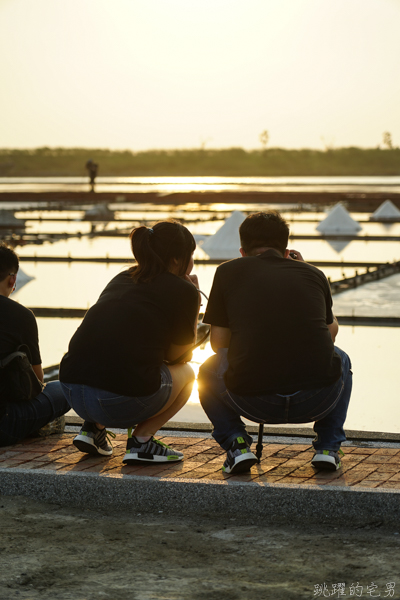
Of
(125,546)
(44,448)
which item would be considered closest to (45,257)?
(44,448)

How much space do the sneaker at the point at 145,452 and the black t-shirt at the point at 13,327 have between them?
529 mm

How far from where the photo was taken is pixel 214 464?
3.05m

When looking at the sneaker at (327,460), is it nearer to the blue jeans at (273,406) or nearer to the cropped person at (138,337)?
the blue jeans at (273,406)

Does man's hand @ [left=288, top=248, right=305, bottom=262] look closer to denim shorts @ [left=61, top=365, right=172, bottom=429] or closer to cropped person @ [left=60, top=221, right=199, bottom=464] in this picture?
cropped person @ [left=60, top=221, right=199, bottom=464]

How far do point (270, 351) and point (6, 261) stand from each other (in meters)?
1.08

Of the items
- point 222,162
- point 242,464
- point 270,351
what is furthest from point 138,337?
point 222,162

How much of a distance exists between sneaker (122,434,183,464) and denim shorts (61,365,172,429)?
94 millimetres

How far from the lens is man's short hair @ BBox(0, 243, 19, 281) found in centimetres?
314

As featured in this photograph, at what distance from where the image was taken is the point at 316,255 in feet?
39.2

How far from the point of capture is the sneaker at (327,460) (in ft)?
9.57

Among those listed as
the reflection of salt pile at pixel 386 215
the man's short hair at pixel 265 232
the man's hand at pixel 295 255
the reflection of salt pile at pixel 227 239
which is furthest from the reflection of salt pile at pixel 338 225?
the man's short hair at pixel 265 232

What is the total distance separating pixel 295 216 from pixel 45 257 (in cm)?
903

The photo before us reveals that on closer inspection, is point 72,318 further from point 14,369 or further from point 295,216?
point 295,216

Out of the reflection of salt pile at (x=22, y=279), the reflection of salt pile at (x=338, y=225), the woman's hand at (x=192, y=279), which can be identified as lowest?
the reflection of salt pile at (x=22, y=279)
